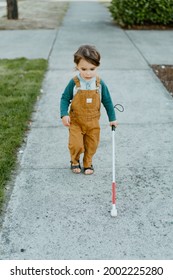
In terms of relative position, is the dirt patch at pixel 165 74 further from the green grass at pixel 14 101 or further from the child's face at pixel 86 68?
the child's face at pixel 86 68

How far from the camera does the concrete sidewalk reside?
10.7 feet

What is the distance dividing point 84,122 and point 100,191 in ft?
2.11

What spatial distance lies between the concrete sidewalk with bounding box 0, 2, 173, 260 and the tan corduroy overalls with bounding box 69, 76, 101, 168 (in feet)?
0.83

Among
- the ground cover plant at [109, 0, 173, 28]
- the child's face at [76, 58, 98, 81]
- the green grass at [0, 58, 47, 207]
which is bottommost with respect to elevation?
the ground cover plant at [109, 0, 173, 28]

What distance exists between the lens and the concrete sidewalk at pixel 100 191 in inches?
128

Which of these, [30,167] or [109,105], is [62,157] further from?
[109,105]

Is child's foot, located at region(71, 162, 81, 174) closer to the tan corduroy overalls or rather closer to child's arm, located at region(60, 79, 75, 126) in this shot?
the tan corduroy overalls

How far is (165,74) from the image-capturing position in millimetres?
8086

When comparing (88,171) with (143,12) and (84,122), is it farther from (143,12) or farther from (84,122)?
(143,12)

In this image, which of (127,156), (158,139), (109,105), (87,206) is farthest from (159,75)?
(87,206)

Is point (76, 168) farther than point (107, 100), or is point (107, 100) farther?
point (76, 168)

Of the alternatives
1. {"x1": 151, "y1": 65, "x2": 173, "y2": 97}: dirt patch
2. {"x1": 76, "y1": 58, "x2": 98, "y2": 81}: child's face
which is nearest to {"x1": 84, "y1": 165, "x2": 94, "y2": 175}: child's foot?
{"x1": 76, "y1": 58, "x2": 98, "y2": 81}: child's face

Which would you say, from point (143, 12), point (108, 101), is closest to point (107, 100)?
point (108, 101)

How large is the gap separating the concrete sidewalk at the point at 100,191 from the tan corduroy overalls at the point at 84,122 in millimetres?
254
